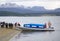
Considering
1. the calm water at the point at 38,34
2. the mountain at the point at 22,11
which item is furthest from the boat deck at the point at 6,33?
the mountain at the point at 22,11

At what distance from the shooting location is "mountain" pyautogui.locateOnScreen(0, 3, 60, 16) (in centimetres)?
184

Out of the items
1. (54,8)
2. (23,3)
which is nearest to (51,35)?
(54,8)

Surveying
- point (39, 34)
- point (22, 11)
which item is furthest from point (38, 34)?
point (22, 11)

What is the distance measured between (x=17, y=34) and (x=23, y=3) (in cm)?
35

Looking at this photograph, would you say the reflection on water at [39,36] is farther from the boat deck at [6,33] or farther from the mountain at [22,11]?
the mountain at [22,11]

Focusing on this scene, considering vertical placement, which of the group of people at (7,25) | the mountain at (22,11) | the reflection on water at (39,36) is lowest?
the reflection on water at (39,36)

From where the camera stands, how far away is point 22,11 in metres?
1.85

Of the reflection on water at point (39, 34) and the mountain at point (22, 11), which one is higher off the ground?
the mountain at point (22, 11)

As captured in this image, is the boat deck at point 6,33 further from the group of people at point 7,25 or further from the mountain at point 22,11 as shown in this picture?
the mountain at point 22,11

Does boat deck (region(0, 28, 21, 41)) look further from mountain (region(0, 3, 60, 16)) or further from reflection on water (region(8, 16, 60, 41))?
mountain (region(0, 3, 60, 16))

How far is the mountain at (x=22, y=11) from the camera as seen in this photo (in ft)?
6.03

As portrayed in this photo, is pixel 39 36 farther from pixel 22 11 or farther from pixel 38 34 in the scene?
pixel 22 11

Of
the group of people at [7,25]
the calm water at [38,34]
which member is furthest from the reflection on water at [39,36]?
the group of people at [7,25]

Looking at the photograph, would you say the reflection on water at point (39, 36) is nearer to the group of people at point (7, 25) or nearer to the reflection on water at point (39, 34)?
the reflection on water at point (39, 34)
